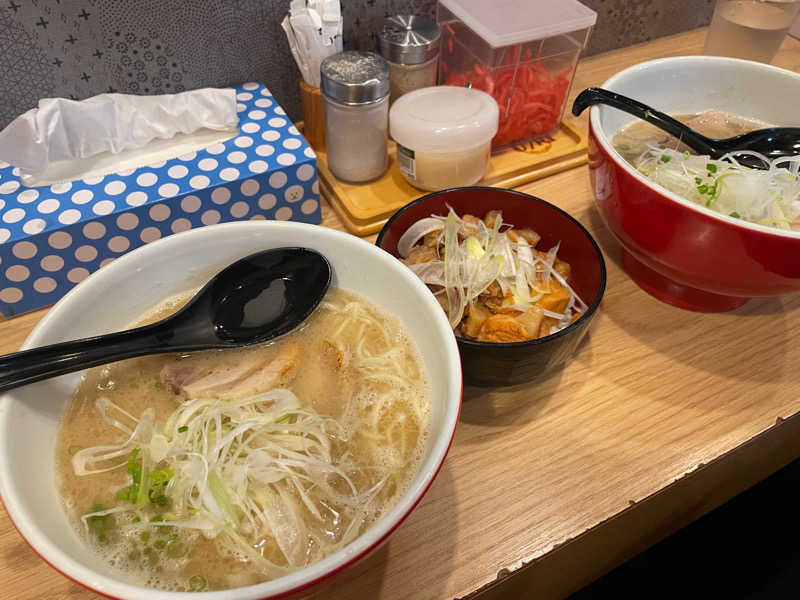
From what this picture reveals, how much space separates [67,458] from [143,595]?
256 mm

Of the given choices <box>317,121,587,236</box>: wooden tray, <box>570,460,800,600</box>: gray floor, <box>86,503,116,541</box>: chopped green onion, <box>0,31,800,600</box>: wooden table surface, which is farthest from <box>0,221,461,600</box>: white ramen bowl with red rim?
<box>570,460,800,600</box>: gray floor

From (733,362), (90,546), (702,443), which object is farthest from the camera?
(733,362)

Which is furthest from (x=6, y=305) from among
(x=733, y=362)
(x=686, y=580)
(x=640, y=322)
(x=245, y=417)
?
(x=686, y=580)

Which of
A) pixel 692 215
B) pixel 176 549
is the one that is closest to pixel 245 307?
pixel 176 549

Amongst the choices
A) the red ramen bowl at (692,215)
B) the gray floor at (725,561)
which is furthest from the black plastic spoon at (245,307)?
the gray floor at (725,561)

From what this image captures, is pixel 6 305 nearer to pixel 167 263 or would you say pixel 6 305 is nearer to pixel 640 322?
pixel 167 263

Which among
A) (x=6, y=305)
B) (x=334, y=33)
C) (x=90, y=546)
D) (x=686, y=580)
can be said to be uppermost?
(x=334, y=33)

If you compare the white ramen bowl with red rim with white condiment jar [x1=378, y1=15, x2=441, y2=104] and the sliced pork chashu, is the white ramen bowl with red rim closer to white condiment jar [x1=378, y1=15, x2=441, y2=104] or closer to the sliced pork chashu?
the sliced pork chashu

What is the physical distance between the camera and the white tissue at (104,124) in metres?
0.99

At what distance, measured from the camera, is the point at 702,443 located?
34.2 inches

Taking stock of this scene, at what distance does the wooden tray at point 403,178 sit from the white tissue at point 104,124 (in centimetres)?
25

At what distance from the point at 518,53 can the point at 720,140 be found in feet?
1.51

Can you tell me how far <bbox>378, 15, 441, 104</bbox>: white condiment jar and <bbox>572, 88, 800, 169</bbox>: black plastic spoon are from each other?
38cm

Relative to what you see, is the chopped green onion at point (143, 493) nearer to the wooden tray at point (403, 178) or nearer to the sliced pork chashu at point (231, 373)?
the sliced pork chashu at point (231, 373)
